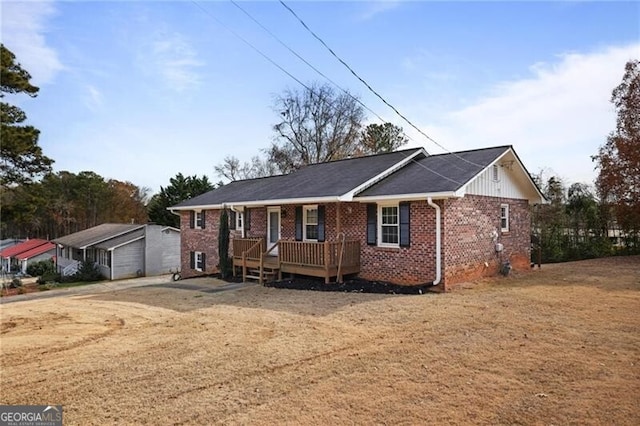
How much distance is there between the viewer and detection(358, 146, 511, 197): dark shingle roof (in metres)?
11.9

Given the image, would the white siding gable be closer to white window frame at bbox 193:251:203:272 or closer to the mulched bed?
the mulched bed

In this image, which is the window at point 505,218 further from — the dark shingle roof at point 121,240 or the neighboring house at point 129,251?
the dark shingle roof at point 121,240

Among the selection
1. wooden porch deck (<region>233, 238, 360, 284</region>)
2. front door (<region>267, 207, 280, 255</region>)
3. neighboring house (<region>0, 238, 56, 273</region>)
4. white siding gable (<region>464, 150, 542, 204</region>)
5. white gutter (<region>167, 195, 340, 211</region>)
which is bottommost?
neighboring house (<region>0, 238, 56, 273</region>)

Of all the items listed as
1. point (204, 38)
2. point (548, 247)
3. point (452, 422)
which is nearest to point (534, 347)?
point (452, 422)

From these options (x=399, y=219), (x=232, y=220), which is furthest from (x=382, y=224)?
(x=232, y=220)

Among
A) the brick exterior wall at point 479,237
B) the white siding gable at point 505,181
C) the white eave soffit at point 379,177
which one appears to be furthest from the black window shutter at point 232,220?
the white siding gable at point 505,181

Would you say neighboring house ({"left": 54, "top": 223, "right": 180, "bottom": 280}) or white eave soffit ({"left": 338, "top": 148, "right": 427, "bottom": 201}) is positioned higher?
white eave soffit ({"left": 338, "top": 148, "right": 427, "bottom": 201})

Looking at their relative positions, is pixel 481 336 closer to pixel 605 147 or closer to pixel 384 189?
pixel 384 189

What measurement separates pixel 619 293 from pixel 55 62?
16.1 meters

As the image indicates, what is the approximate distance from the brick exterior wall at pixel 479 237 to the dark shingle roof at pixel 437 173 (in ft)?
2.23

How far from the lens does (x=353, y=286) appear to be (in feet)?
40.3

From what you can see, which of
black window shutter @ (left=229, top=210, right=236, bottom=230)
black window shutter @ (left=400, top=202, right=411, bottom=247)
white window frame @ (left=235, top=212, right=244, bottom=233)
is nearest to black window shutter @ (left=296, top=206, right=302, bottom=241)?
white window frame @ (left=235, top=212, right=244, bottom=233)

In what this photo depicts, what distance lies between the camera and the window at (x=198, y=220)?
20.9m

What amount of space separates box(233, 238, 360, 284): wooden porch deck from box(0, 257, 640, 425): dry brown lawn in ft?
7.78
